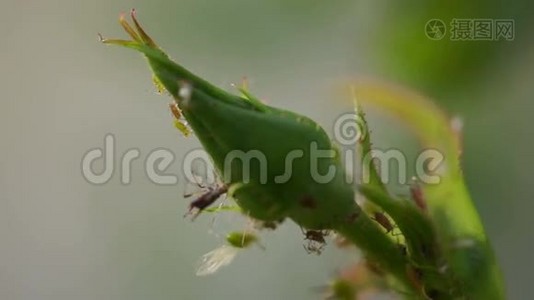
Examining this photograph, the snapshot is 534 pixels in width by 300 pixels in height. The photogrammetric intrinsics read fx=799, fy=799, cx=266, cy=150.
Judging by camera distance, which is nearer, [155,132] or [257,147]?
[257,147]

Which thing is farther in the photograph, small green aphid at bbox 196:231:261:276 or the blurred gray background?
the blurred gray background

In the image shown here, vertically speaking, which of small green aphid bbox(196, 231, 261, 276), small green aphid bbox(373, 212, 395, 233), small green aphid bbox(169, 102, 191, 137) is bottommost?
small green aphid bbox(373, 212, 395, 233)

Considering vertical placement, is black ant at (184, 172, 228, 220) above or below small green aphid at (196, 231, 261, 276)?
above

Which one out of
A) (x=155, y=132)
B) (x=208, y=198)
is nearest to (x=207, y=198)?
(x=208, y=198)

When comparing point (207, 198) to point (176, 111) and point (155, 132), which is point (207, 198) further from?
point (155, 132)

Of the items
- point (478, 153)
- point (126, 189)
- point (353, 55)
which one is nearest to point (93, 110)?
point (126, 189)

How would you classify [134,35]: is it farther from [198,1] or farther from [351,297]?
[198,1]

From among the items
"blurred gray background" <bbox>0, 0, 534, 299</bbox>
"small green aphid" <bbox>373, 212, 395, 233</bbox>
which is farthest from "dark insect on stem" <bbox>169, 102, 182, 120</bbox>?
"blurred gray background" <bbox>0, 0, 534, 299</bbox>

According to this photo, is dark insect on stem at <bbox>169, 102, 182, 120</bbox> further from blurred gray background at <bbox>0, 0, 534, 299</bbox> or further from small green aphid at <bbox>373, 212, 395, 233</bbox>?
blurred gray background at <bbox>0, 0, 534, 299</bbox>
